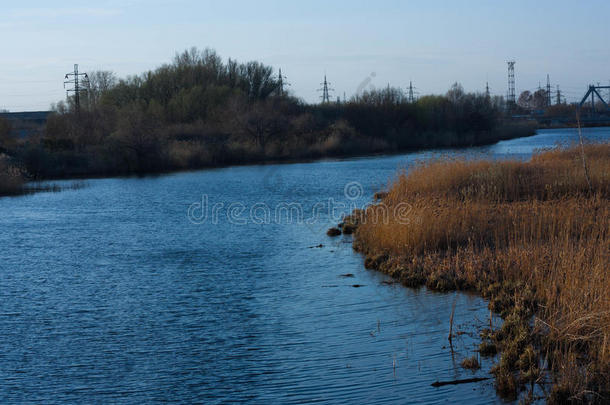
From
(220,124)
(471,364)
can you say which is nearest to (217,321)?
(471,364)

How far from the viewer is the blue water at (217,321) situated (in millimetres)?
8070

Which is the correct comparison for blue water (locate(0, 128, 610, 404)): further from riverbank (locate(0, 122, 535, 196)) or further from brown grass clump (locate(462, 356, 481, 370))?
riverbank (locate(0, 122, 535, 196))

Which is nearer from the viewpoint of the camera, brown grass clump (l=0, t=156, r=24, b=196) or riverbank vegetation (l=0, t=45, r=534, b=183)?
brown grass clump (l=0, t=156, r=24, b=196)

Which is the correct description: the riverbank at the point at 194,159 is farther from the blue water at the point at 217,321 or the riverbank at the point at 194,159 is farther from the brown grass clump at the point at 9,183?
the blue water at the point at 217,321

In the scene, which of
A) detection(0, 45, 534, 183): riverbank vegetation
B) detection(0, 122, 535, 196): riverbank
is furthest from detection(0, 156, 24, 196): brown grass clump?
detection(0, 45, 534, 183): riverbank vegetation

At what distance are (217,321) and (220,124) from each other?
52202 millimetres

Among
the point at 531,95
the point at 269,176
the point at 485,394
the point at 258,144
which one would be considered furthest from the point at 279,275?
the point at 531,95

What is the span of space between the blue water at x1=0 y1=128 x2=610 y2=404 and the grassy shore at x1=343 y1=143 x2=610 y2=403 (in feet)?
1.60

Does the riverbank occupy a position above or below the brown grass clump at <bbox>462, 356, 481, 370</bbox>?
above

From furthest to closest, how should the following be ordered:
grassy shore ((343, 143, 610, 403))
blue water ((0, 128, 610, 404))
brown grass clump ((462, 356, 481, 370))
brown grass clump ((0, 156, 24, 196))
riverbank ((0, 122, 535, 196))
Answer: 1. riverbank ((0, 122, 535, 196))
2. brown grass clump ((0, 156, 24, 196))
3. brown grass clump ((462, 356, 481, 370))
4. blue water ((0, 128, 610, 404))
5. grassy shore ((343, 143, 610, 403))

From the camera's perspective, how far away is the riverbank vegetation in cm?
4681

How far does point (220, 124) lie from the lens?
61.8 m

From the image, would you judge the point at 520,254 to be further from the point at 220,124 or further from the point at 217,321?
the point at 220,124

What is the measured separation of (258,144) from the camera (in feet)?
186
